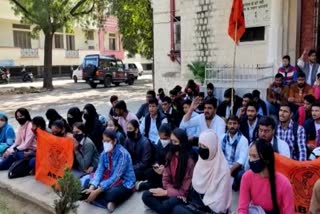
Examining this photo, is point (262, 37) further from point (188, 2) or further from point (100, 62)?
point (100, 62)

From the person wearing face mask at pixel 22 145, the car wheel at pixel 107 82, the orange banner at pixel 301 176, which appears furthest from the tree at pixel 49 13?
the orange banner at pixel 301 176

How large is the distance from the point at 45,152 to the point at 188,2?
7.64 m

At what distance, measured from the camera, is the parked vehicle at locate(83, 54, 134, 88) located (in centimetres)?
2316

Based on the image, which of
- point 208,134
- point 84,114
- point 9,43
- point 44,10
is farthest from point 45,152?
point 9,43

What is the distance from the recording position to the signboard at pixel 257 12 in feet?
31.7

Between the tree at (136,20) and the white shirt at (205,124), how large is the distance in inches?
631

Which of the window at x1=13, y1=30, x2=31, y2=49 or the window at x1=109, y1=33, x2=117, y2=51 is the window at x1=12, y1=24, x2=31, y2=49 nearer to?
the window at x1=13, y1=30, x2=31, y2=49

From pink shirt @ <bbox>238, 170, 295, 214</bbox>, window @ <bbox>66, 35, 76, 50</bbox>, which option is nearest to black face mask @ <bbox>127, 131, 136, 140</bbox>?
pink shirt @ <bbox>238, 170, 295, 214</bbox>

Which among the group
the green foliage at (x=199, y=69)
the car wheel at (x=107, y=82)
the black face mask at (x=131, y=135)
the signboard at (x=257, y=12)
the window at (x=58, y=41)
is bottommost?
the car wheel at (x=107, y=82)

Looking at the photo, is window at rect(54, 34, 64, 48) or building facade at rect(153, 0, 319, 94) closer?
building facade at rect(153, 0, 319, 94)

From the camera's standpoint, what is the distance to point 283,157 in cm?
393

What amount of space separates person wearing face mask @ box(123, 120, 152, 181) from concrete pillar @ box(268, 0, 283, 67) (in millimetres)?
5416

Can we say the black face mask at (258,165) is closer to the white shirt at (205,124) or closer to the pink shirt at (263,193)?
the pink shirt at (263,193)

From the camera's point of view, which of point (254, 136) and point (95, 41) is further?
point (95, 41)
